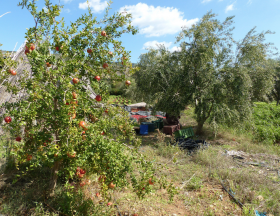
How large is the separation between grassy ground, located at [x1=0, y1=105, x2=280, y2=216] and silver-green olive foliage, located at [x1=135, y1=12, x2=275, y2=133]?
A: 2649 mm

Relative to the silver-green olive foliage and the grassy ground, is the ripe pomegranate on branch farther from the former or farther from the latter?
the silver-green olive foliage

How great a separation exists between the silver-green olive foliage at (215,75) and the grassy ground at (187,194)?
8.69ft

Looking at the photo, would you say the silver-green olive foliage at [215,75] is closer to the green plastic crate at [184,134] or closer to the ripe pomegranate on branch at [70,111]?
the green plastic crate at [184,134]

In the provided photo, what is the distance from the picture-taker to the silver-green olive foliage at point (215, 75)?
8406mm

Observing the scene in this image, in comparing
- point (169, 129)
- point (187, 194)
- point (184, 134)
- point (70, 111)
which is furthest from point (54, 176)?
point (169, 129)

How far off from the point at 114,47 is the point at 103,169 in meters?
2.00

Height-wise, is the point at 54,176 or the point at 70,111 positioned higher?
the point at 70,111

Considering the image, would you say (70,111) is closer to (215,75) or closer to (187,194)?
(187,194)

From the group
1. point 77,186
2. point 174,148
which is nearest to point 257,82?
point 174,148

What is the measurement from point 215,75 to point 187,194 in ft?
18.5

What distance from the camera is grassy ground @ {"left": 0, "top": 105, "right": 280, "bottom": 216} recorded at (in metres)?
3.56

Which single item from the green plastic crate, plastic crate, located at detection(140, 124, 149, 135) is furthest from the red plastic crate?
plastic crate, located at detection(140, 124, 149, 135)

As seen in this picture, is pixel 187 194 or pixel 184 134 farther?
pixel 184 134

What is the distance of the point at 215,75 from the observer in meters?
8.71
